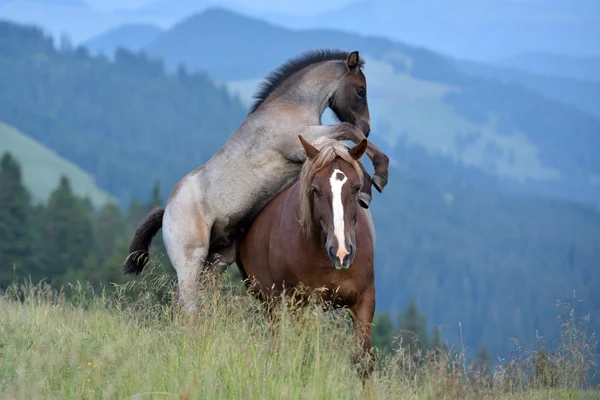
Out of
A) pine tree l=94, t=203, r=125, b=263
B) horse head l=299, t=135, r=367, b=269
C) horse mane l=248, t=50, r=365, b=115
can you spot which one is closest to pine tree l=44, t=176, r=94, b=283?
pine tree l=94, t=203, r=125, b=263

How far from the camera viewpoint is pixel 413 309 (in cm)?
8138

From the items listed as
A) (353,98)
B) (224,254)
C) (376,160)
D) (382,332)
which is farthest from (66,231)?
(376,160)

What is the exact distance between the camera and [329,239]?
276 inches

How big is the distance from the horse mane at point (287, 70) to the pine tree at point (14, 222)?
54.4m

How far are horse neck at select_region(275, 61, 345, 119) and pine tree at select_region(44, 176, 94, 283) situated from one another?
209ft

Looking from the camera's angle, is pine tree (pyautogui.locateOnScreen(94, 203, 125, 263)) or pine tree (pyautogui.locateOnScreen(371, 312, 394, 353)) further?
pine tree (pyautogui.locateOnScreen(94, 203, 125, 263))

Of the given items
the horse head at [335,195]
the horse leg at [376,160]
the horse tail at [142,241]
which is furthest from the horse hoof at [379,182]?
the horse tail at [142,241]

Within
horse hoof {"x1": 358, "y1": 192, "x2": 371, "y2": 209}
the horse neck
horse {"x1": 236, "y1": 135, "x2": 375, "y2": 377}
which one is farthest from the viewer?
the horse neck

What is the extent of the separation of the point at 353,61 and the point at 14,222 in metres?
58.6

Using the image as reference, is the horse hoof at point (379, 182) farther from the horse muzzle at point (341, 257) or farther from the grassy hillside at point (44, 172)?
the grassy hillside at point (44, 172)

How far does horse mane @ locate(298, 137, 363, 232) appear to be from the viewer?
7324 mm

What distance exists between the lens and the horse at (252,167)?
9.12 m

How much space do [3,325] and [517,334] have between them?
181 meters

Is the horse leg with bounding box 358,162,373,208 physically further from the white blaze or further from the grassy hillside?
the grassy hillside
